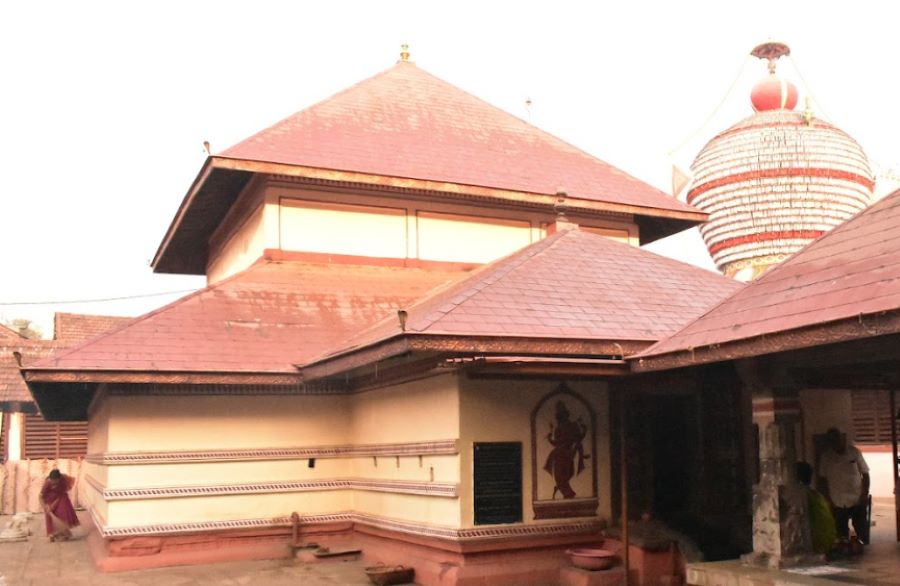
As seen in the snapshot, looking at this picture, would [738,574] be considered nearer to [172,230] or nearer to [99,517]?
[99,517]

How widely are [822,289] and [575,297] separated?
12.8 feet

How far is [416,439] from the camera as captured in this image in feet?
37.6

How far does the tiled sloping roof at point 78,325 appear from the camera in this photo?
94.5 feet

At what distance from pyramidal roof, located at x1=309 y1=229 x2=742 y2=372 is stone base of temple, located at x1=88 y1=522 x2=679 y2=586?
94.2 inches

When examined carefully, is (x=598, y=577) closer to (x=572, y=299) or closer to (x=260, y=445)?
(x=572, y=299)

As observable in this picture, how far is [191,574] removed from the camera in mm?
11797

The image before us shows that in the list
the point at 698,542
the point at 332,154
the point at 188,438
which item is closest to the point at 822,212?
the point at 332,154

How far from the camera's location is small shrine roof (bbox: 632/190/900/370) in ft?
22.2

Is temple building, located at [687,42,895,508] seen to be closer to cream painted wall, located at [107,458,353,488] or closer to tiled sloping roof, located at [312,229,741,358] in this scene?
tiled sloping roof, located at [312,229,741,358]

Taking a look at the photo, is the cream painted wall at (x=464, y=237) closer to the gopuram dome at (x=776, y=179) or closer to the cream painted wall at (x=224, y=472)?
the cream painted wall at (x=224, y=472)

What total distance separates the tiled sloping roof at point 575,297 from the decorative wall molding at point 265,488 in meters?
1.92

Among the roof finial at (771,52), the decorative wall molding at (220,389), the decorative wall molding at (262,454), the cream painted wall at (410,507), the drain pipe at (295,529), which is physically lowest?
the drain pipe at (295,529)

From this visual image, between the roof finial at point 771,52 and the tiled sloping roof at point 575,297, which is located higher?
the roof finial at point 771,52

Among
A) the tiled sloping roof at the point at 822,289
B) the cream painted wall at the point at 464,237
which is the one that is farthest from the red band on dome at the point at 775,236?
the tiled sloping roof at the point at 822,289
